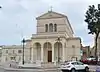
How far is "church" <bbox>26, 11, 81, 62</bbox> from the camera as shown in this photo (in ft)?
269

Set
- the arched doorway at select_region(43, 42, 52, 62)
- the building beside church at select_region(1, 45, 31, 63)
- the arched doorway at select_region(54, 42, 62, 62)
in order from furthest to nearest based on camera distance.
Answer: the building beside church at select_region(1, 45, 31, 63) → the arched doorway at select_region(43, 42, 52, 62) → the arched doorway at select_region(54, 42, 62, 62)

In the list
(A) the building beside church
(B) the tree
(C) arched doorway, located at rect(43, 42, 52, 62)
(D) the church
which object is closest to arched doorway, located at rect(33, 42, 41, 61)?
(D) the church

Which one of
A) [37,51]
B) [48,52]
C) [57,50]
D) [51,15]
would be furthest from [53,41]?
[51,15]

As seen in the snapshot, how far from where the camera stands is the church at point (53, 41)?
8206 cm

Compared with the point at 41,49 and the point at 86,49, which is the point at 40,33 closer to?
the point at 41,49

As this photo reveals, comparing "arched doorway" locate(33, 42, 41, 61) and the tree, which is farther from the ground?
the tree

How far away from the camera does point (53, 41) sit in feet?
268

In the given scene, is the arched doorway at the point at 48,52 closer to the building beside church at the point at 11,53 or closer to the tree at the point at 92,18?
the building beside church at the point at 11,53

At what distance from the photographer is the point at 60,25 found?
8656cm

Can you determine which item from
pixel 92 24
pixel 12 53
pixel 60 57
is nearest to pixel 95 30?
pixel 92 24

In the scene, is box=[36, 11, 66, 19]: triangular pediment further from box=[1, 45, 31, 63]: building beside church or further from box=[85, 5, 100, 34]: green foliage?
box=[85, 5, 100, 34]: green foliage

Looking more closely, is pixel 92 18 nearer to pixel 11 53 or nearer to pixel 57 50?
pixel 57 50

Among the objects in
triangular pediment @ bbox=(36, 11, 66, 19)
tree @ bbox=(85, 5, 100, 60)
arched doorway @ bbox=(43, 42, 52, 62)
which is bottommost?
arched doorway @ bbox=(43, 42, 52, 62)

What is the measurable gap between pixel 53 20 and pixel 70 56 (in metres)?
11.9
